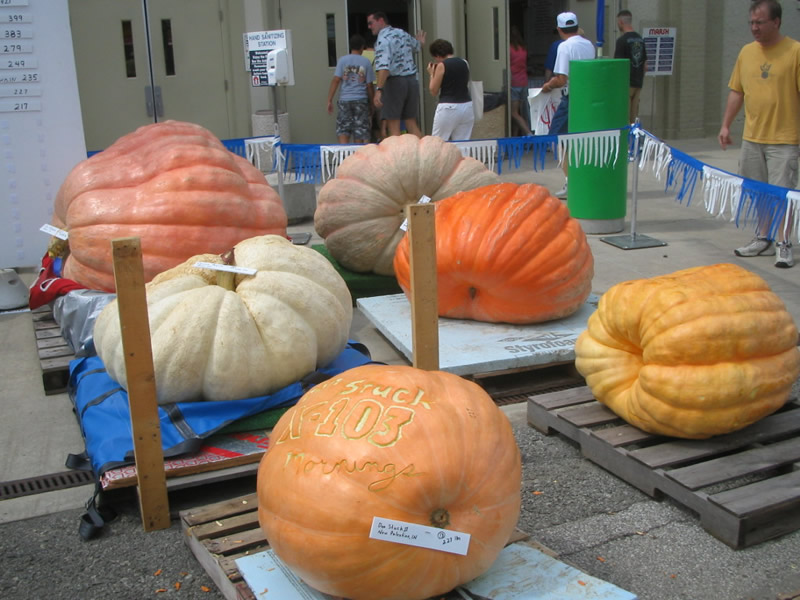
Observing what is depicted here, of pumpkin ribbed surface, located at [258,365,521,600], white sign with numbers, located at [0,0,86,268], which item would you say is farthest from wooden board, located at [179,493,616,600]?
white sign with numbers, located at [0,0,86,268]

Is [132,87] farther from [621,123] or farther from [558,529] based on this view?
[558,529]

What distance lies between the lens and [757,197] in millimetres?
5383

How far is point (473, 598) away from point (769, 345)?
1.71 metres

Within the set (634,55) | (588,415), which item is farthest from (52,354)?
(634,55)

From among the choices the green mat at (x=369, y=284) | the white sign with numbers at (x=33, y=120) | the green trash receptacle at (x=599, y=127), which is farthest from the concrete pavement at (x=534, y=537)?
the green trash receptacle at (x=599, y=127)

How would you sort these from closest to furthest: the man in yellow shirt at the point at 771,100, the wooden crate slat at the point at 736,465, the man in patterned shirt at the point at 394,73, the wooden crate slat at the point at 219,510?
the wooden crate slat at the point at 219,510
the wooden crate slat at the point at 736,465
the man in yellow shirt at the point at 771,100
the man in patterned shirt at the point at 394,73

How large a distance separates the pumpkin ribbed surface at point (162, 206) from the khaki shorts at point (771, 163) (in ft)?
12.4

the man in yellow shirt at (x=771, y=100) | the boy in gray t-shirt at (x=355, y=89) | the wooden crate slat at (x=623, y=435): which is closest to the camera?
the wooden crate slat at (x=623, y=435)

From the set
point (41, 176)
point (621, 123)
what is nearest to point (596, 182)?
point (621, 123)

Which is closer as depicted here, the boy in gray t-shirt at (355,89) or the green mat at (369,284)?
the green mat at (369,284)

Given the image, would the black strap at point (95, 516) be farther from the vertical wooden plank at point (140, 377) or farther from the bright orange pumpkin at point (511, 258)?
the bright orange pumpkin at point (511, 258)

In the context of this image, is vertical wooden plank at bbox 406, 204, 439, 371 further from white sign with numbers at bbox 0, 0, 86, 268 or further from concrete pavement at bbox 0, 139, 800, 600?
white sign with numbers at bbox 0, 0, 86, 268

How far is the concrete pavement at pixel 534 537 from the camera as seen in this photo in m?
2.83

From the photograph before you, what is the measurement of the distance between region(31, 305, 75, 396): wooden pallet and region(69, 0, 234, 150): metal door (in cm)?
623
